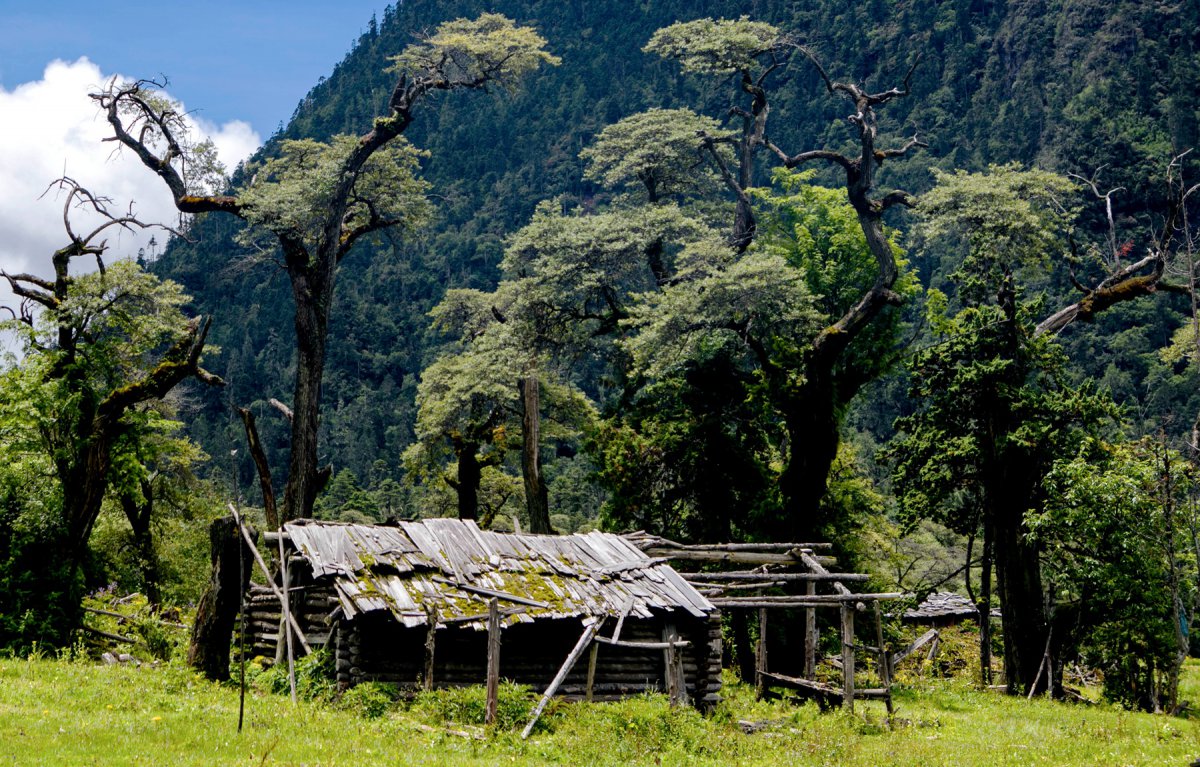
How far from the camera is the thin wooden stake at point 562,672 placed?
15805mm

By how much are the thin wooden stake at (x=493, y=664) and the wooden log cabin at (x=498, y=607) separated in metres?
1.01

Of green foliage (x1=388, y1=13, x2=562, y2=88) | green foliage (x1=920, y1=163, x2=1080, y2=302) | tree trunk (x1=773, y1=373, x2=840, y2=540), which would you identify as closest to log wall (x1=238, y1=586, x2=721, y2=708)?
tree trunk (x1=773, y1=373, x2=840, y2=540)

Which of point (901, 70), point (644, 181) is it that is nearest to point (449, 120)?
point (901, 70)

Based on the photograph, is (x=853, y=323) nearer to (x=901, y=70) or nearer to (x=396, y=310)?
(x=396, y=310)

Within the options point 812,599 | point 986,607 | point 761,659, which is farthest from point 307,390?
point 986,607

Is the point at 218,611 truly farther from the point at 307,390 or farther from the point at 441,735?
the point at 307,390

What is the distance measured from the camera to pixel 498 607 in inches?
682

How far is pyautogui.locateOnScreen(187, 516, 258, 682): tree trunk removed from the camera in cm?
1653

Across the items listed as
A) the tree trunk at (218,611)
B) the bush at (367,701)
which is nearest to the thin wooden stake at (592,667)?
the bush at (367,701)

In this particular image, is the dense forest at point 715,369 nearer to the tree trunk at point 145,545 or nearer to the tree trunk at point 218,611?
the tree trunk at point 145,545

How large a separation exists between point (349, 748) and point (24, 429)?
1386cm

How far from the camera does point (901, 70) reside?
486ft

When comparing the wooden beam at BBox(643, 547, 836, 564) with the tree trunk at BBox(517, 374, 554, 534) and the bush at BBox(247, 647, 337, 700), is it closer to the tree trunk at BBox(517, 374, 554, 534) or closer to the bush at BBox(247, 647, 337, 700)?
the bush at BBox(247, 647, 337, 700)

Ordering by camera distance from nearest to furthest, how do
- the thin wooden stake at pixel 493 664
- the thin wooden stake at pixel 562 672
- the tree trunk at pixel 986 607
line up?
the thin wooden stake at pixel 562 672 → the thin wooden stake at pixel 493 664 → the tree trunk at pixel 986 607
